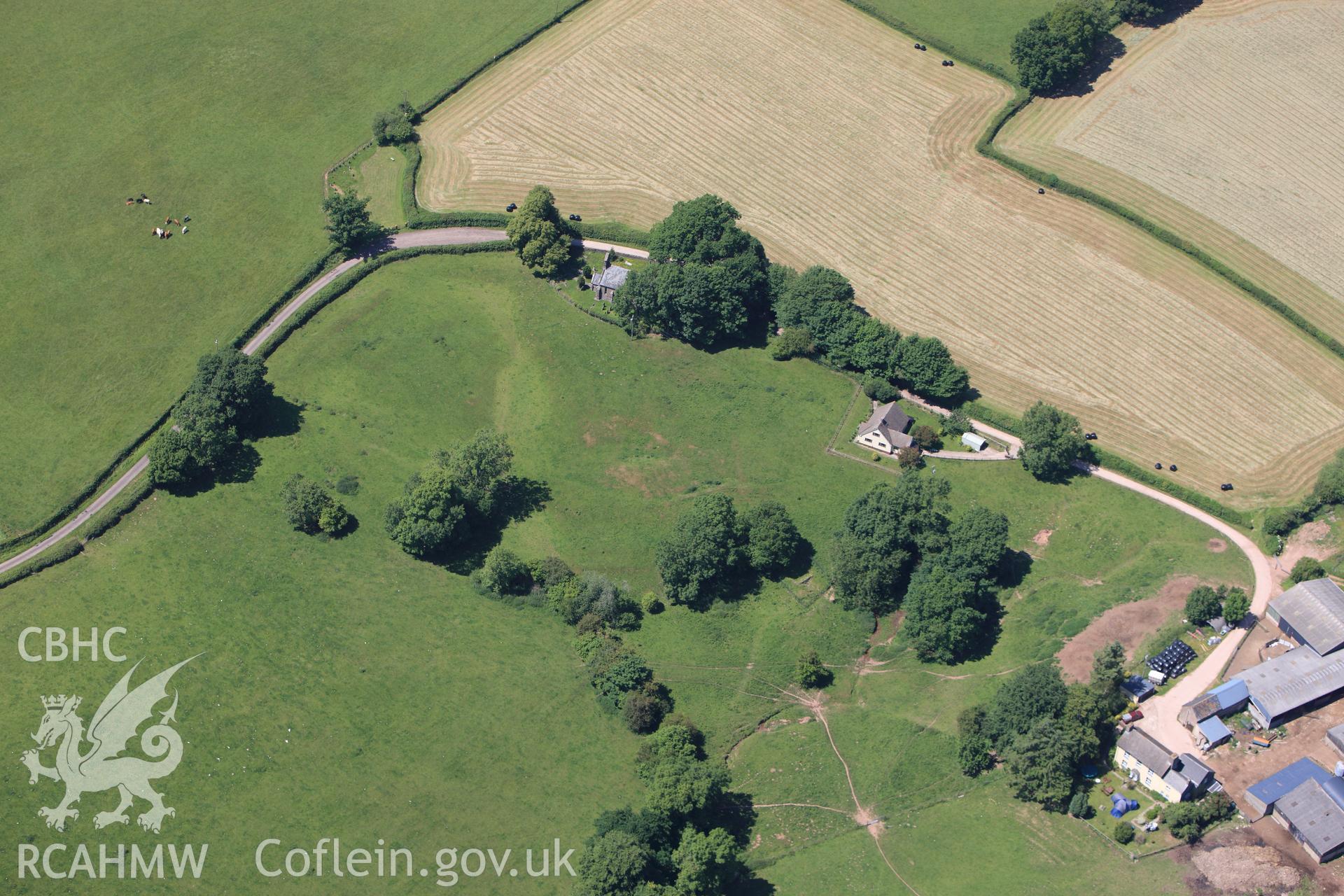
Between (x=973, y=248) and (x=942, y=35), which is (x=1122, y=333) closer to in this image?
(x=973, y=248)

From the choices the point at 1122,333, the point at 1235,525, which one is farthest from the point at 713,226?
the point at 1235,525

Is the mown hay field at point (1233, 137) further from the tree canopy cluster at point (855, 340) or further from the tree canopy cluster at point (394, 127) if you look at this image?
the tree canopy cluster at point (394, 127)

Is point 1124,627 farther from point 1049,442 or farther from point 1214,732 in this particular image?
point 1049,442

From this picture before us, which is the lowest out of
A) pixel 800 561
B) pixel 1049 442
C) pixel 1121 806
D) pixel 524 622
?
pixel 524 622

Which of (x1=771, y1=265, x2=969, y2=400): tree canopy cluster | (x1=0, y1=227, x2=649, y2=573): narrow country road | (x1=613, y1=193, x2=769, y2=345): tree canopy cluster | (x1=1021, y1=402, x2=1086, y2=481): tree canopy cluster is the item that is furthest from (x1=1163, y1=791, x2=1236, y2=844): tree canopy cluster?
(x1=0, y1=227, x2=649, y2=573): narrow country road

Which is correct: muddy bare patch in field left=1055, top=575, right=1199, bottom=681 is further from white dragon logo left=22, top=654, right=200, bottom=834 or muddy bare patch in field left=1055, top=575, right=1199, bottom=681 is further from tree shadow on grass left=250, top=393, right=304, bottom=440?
tree shadow on grass left=250, top=393, right=304, bottom=440

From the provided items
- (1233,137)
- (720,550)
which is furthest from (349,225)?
(1233,137)

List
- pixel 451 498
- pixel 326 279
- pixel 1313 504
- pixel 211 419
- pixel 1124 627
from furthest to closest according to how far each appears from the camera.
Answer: pixel 326 279 → pixel 211 419 → pixel 451 498 → pixel 1313 504 → pixel 1124 627
